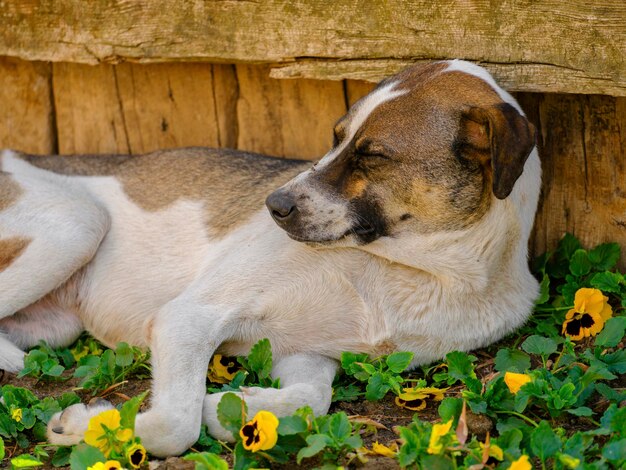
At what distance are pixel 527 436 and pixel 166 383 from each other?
150 centimetres

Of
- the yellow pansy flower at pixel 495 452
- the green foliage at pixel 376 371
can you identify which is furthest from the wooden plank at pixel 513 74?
the yellow pansy flower at pixel 495 452

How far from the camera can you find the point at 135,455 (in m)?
3.37

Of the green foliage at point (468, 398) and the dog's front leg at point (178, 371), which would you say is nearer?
the green foliage at point (468, 398)

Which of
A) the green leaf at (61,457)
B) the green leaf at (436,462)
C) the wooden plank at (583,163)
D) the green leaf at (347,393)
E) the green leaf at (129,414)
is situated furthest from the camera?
the wooden plank at (583,163)

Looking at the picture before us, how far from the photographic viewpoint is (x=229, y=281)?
4195mm

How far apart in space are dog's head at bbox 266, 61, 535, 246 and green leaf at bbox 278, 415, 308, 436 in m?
0.90

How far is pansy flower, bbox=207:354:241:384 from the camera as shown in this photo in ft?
13.8

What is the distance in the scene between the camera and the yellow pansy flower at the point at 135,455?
336 centimetres

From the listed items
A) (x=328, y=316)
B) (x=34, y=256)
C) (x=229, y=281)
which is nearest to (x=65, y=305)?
(x=34, y=256)

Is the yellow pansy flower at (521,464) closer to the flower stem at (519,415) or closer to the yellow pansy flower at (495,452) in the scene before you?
the yellow pansy flower at (495,452)

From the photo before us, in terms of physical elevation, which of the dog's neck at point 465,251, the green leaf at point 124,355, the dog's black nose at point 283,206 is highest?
the dog's black nose at point 283,206

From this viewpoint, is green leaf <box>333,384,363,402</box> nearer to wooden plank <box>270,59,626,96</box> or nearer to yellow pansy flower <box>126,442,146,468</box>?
yellow pansy flower <box>126,442,146,468</box>

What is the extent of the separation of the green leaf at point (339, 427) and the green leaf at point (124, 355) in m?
1.31

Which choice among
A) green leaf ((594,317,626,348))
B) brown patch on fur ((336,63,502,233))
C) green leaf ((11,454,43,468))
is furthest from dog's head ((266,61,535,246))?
green leaf ((11,454,43,468))
